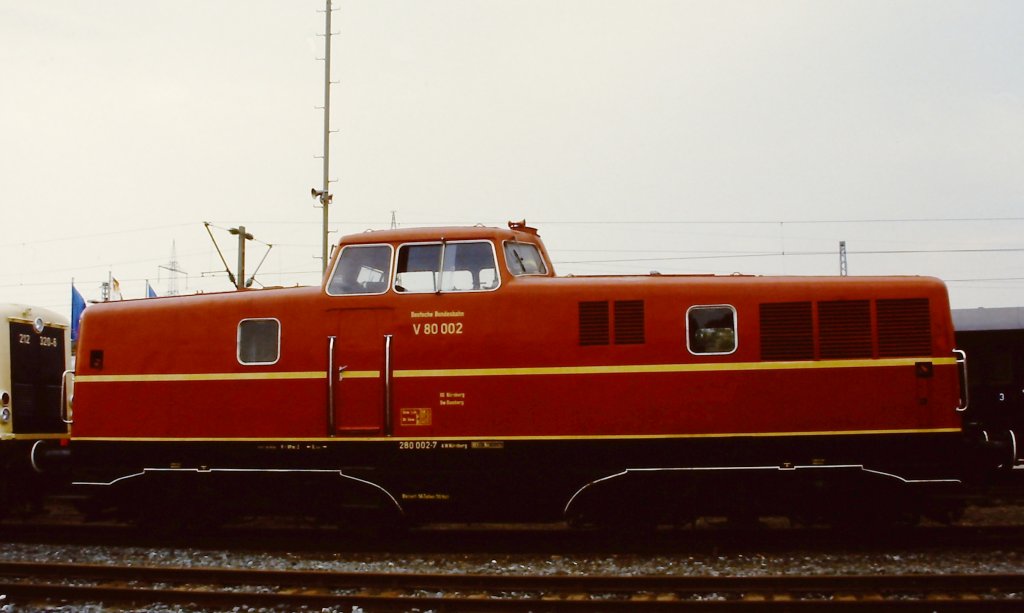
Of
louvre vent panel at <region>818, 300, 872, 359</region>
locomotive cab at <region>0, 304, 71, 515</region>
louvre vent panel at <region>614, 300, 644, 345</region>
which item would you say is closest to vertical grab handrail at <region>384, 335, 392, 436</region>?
louvre vent panel at <region>614, 300, 644, 345</region>

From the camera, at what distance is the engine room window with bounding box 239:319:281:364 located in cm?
938

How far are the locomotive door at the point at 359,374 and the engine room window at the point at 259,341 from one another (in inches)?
28.7

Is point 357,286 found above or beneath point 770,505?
above

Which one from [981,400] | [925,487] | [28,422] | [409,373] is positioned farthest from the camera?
[981,400]

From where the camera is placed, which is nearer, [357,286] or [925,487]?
[925,487]

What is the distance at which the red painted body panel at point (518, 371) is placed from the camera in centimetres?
855

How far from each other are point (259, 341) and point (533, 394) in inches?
127

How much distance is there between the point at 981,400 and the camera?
50.1ft

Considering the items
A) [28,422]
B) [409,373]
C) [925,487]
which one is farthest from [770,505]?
[28,422]

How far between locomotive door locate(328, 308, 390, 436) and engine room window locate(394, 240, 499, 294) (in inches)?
19.8

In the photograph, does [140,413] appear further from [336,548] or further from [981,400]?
[981,400]

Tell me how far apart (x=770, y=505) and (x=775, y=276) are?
7.98 feet

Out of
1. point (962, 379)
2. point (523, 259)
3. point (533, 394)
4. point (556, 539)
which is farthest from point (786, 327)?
point (556, 539)

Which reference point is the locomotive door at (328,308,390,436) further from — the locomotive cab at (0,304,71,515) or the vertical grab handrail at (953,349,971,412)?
the vertical grab handrail at (953,349,971,412)
